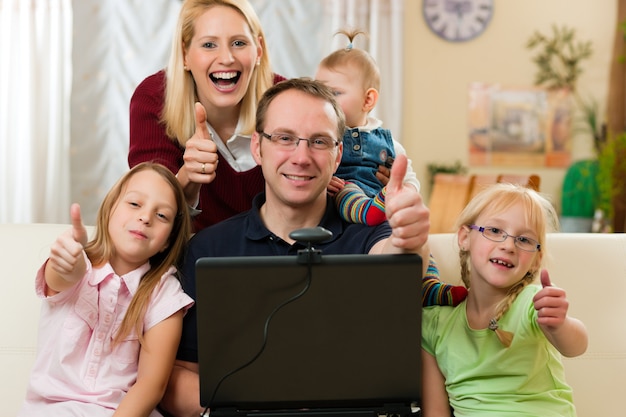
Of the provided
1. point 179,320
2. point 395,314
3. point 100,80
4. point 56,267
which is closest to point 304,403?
point 395,314

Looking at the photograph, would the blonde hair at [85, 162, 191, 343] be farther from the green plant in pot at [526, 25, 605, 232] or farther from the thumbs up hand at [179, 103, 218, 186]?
the green plant in pot at [526, 25, 605, 232]

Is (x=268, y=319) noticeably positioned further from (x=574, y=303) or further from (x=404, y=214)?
(x=574, y=303)

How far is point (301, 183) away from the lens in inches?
69.0

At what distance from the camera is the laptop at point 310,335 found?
136 cm

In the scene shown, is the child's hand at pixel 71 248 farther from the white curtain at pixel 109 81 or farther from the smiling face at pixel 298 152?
the white curtain at pixel 109 81

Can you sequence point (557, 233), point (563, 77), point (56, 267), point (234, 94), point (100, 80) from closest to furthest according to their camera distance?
point (56, 267) < point (557, 233) < point (234, 94) < point (100, 80) < point (563, 77)

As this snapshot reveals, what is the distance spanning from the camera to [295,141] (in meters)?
1.75

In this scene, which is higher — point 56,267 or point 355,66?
point 355,66

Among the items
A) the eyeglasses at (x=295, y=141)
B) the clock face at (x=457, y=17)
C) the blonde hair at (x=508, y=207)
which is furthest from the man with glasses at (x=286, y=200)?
the clock face at (x=457, y=17)

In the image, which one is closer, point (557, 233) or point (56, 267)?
point (56, 267)

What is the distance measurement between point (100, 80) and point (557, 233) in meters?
3.76

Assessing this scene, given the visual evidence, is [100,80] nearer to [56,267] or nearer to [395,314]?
[56,267]

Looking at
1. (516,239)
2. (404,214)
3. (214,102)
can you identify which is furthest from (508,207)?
(214,102)

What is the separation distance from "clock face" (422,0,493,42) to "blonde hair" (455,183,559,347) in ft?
14.0
